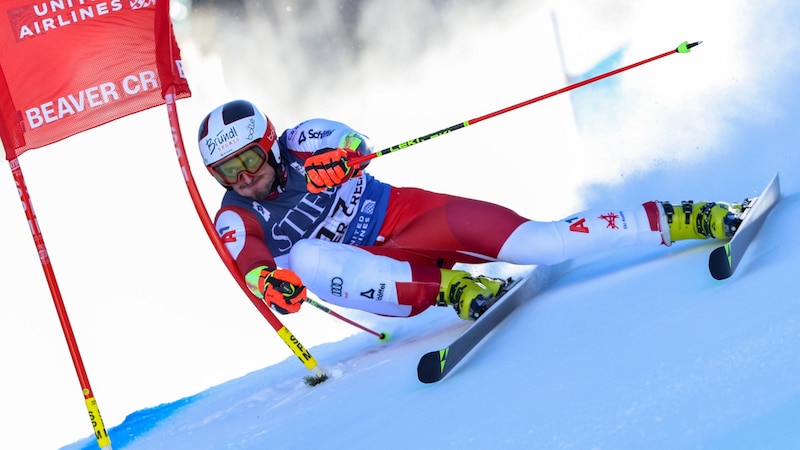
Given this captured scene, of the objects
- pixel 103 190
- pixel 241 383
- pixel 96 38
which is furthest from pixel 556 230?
pixel 103 190

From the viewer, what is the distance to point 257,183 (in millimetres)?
3070

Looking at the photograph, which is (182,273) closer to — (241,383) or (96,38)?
(241,383)

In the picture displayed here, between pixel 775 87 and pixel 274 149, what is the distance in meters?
2.38

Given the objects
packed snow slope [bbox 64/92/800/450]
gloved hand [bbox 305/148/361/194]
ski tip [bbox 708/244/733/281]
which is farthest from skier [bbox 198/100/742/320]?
ski tip [bbox 708/244/733/281]

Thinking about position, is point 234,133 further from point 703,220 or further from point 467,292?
point 703,220

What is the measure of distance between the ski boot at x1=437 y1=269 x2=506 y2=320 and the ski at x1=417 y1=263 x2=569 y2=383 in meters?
0.05

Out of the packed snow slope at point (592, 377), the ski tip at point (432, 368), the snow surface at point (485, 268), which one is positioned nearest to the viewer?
the packed snow slope at point (592, 377)

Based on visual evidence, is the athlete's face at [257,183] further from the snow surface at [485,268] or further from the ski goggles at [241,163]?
the snow surface at [485,268]

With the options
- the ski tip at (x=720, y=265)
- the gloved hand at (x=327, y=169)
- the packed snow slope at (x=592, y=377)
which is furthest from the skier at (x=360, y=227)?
the ski tip at (x=720, y=265)

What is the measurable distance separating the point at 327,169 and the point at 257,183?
40cm

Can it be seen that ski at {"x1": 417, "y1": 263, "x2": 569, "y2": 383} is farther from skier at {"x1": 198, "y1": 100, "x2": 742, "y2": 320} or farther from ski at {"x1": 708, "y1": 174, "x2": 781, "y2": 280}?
ski at {"x1": 708, "y1": 174, "x2": 781, "y2": 280}

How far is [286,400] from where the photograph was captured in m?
2.82

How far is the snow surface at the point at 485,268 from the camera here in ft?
5.47

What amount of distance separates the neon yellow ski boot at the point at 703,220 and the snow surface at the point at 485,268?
56mm
